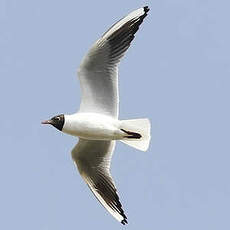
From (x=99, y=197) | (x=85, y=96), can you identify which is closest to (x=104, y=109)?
(x=85, y=96)

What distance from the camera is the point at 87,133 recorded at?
441 inches

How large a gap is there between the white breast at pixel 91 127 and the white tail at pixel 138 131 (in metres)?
0.10

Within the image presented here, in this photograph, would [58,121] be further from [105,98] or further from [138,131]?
[138,131]

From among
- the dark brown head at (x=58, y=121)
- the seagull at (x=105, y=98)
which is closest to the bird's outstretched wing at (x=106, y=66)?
the seagull at (x=105, y=98)

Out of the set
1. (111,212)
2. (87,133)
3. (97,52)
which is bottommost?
(111,212)

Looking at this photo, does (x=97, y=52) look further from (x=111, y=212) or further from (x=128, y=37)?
(x=111, y=212)

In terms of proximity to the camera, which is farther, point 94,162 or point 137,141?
point 94,162

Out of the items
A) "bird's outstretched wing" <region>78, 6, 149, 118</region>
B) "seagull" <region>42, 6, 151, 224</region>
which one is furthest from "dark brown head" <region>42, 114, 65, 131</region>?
"bird's outstretched wing" <region>78, 6, 149, 118</region>

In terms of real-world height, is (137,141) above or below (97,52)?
below

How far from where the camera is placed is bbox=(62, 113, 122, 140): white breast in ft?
36.7

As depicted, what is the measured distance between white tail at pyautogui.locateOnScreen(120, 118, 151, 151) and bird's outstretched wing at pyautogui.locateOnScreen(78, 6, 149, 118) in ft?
0.96

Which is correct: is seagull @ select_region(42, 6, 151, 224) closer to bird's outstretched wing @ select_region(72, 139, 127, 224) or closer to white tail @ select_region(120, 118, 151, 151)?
white tail @ select_region(120, 118, 151, 151)

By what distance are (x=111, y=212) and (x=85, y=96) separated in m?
1.54

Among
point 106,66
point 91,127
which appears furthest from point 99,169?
point 106,66
